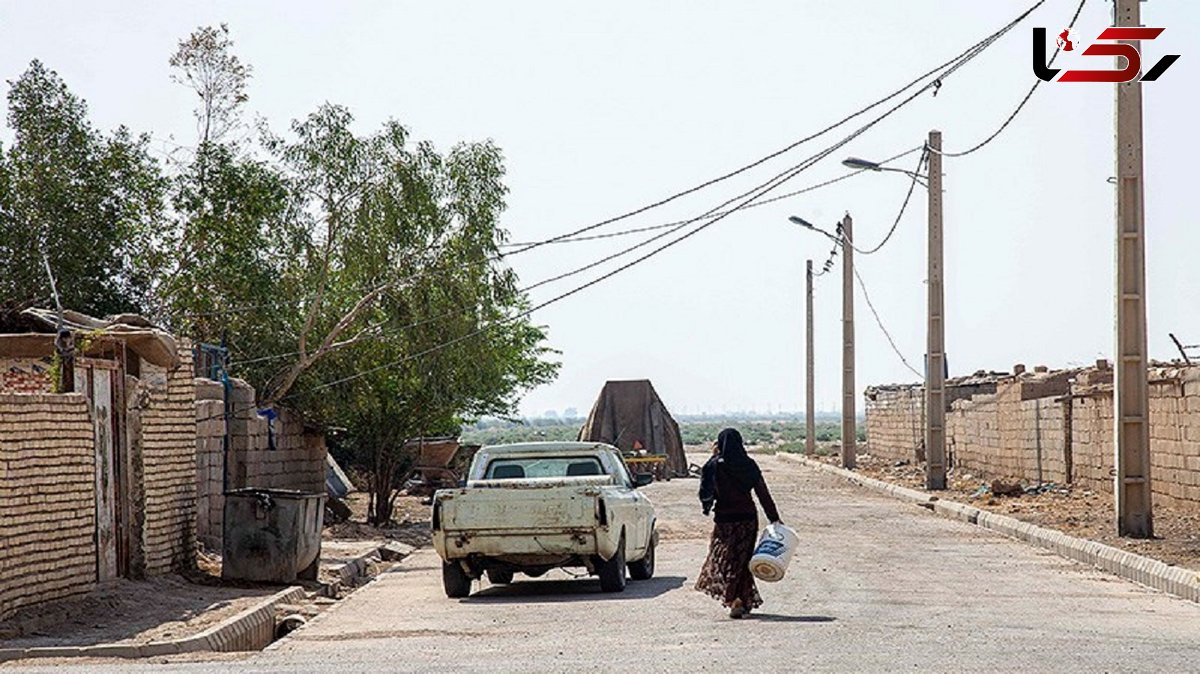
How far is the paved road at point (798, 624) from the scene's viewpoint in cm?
1262

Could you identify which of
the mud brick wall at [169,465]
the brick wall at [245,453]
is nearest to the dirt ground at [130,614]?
the mud brick wall at [169,465]

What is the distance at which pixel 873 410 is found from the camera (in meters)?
65.0

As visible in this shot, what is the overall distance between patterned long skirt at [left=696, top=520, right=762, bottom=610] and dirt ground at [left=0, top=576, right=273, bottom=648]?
4269mm

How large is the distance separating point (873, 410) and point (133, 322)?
155 feet

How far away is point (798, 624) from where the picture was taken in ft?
49.3

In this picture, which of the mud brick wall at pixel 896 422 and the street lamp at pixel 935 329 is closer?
the street lamp at pixel 935 329

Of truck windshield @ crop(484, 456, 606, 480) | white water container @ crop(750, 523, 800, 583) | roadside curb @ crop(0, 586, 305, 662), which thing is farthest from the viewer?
truck windshield @ crop(484, 456, 606, 480)

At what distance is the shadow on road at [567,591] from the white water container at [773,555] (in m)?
2.06

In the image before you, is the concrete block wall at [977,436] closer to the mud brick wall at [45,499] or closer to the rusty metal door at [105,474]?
the rusty metal door at [105,474]

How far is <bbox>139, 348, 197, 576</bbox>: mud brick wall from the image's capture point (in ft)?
64.4

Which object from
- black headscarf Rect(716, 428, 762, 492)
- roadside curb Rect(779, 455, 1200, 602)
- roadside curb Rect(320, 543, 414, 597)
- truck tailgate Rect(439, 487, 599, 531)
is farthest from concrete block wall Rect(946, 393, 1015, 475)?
black headscarf Rect(716, 428, 762, 492)

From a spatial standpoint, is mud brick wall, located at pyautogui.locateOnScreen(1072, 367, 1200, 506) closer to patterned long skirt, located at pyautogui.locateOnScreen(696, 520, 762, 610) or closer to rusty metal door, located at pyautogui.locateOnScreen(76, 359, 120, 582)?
patterned long skirt, located at pyautogui.locateOnScreen(696, 520, 762, 610)

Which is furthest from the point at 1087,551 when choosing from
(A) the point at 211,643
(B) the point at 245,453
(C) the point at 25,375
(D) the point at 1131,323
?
(C) the point at 25,375

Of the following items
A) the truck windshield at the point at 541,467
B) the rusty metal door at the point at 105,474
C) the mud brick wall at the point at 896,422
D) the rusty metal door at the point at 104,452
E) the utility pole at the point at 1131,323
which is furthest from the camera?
the mud brick wall at the point at 896,422
